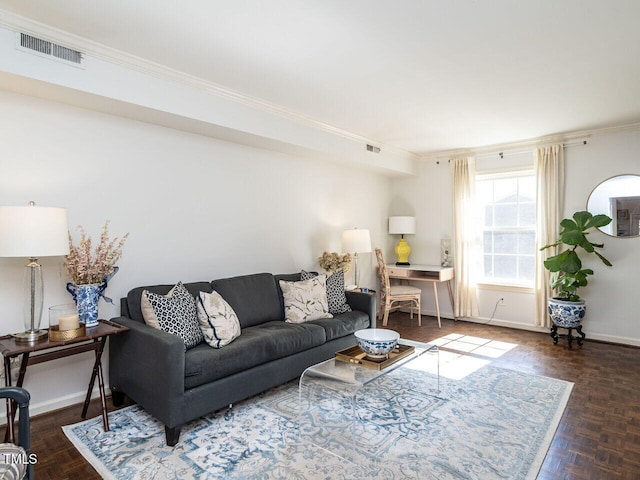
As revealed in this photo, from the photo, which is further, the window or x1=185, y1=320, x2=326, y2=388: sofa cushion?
the window

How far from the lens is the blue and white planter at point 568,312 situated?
14.1 feet

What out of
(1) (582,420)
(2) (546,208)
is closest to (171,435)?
(1) (582,420)

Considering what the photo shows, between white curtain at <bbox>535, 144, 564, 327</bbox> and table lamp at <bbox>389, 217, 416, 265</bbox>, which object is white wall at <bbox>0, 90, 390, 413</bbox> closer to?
table lamp at <bbox>389, 217, 416, 265</bbox>

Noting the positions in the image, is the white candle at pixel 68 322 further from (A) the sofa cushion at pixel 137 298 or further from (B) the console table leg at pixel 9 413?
(A) the sofa cushion at pixel 137 298

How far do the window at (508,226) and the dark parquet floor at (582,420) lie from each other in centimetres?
118

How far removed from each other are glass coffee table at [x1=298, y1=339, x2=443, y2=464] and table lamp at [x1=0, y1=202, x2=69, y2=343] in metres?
1.73

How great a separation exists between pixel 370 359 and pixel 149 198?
2284mm

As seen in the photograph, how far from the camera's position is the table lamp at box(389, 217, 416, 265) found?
5.92 m

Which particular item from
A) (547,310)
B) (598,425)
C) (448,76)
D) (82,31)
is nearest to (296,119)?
(448,76)

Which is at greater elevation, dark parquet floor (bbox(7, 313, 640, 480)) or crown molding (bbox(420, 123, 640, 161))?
crown molding (bbox(420, 123, 640, 161))

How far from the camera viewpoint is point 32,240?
2170 millimetres

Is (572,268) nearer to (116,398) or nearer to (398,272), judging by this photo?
(398,272)

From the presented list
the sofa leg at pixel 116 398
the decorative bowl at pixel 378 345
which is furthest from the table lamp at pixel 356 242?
the sofa leg at pixel 116 398

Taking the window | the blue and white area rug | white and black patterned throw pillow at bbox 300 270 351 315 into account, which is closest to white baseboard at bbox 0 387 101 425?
the blue and white area rug
